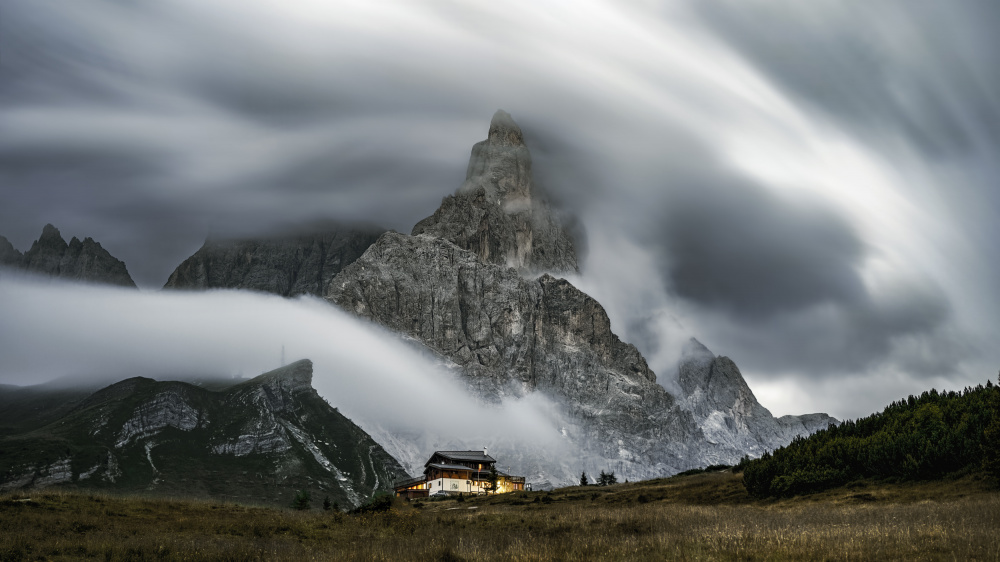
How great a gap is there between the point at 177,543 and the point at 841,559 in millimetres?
26764

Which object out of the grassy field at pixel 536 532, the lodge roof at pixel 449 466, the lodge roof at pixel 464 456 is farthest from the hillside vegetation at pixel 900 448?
the lodge roof at pixel 464 456

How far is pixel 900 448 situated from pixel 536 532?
1240 inches

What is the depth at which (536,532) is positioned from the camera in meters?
35.1

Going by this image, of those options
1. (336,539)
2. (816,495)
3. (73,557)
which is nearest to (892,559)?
(336,539)

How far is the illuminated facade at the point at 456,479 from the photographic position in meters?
139

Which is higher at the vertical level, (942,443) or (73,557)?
(942,443)

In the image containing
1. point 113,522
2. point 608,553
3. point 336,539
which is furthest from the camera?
point 113,522

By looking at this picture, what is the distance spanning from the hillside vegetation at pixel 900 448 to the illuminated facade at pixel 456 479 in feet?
265

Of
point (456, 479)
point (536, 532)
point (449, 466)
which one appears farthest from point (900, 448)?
point (449, 466)

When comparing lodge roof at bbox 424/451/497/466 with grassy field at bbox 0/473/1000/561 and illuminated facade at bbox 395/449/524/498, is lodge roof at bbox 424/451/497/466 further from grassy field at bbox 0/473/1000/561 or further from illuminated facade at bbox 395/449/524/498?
grassy field at bbox 0/473/1000/561

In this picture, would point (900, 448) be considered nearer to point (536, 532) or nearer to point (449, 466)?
point (536, 532)

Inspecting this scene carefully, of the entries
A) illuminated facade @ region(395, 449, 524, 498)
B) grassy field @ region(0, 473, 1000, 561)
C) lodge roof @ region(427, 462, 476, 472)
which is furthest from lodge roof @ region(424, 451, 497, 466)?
grassy field @ region(0, 473, 1000, 561)

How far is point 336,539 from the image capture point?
35.8 metres

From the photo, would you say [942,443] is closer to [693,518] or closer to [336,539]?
[693,518]
